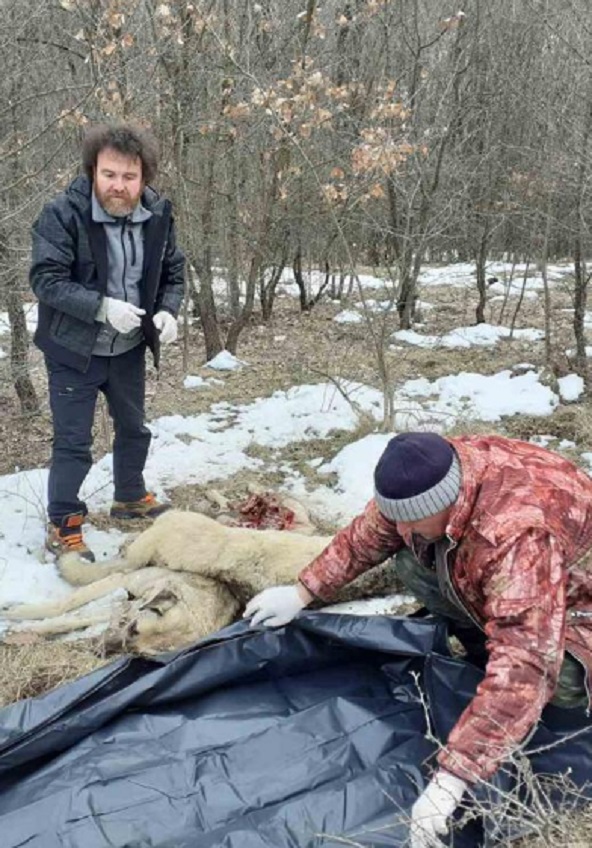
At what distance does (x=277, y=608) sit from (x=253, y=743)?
40cm

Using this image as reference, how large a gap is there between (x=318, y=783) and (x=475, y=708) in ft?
1.99

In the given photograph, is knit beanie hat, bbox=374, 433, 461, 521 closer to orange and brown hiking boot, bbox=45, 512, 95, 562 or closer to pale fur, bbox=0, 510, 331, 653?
pale fur, bbox=0, 510, 331, 653

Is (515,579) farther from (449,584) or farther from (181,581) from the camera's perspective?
(181,581)

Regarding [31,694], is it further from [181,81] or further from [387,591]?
[181,81]

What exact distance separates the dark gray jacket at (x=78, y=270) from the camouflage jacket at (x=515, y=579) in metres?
1.77

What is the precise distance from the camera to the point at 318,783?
2.12 meters

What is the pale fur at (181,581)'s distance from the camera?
2770 millimetres

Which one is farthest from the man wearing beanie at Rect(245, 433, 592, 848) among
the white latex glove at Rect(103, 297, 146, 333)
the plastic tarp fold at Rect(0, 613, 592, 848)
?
the white latex glove at Rect(103, 297, 146, 333)

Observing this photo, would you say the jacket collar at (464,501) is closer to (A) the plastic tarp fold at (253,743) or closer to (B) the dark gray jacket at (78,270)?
(A) the plastic tarp fold at (253,743)

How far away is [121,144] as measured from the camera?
3.02 metres

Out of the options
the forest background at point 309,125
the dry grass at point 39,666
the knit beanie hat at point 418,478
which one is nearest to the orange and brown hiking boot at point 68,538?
the dry grass at point 39,666

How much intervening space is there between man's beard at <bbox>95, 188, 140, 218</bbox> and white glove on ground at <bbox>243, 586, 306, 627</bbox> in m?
1.69

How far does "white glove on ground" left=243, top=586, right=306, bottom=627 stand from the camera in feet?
7.98

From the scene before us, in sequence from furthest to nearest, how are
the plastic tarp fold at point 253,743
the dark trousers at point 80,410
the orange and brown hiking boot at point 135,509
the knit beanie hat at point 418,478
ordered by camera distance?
the orange and brown hiking boot at point 135,509, the dark trousers at point 80,410, the plastic tarp fold at point 253,743, the knit beanie hat at point 418,478
